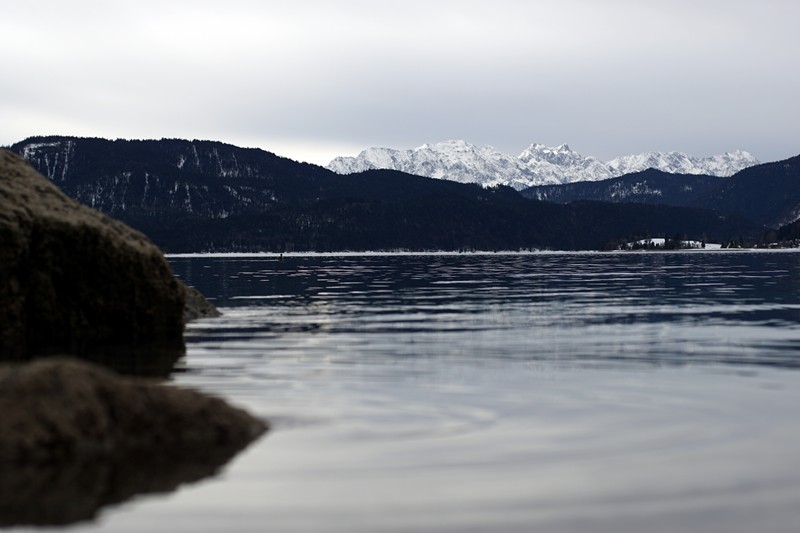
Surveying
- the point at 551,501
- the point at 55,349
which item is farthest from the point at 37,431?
the point at 55,349

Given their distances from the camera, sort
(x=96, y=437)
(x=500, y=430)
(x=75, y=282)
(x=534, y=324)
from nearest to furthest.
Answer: (x=96, y=437) → (x=500, y=430) → (x=75, y=282) → (x=534, y=324)

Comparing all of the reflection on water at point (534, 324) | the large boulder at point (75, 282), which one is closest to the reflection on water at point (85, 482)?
the reflection on water at point (534, 324)

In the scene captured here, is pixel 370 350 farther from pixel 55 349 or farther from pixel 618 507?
pixel 618 507

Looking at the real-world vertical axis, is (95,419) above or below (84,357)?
above

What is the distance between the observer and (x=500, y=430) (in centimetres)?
1645

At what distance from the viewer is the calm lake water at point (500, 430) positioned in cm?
1159

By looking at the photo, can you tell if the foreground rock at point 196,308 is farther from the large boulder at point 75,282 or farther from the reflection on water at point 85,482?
the reflection on water at point 85,482

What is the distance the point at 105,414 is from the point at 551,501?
657cm

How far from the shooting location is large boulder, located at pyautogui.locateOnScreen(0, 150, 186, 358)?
29000 millimetres

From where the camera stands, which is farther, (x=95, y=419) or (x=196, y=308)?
(x=196, y=308)

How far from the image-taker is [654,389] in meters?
20.9

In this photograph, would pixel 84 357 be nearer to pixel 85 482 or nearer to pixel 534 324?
pixel 85 482

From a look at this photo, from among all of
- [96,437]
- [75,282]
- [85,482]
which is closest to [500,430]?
[96,437]

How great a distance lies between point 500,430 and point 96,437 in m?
5.99
